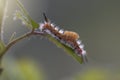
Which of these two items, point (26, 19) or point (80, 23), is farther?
point (80, 23)

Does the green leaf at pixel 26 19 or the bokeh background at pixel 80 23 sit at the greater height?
the bokeh background at pixel 80 23

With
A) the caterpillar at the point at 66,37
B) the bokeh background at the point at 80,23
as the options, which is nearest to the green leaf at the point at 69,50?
the caterpillar at the point at 66,37

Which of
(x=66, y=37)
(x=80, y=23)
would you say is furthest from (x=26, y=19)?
(x=80, y=23)

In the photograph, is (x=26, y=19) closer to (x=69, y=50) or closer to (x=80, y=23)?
(x=69, y=50)

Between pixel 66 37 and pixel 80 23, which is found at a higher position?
pixel 80 23

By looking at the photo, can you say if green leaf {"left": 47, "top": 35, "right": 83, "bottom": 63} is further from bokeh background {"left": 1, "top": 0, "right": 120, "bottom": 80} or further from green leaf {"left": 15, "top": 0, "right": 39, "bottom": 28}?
bokeh background {"left": 1, "top": 0, "right": 120, "bottom": 80}

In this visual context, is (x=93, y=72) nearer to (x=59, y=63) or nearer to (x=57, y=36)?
(x=57, y=36)

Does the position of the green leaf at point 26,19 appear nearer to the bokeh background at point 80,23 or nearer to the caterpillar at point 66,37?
the caterpillar at point 66,37

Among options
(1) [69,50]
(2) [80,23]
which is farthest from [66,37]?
(2) [80,23]

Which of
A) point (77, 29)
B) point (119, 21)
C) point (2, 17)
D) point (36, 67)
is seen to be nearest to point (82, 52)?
point (2, 17)
